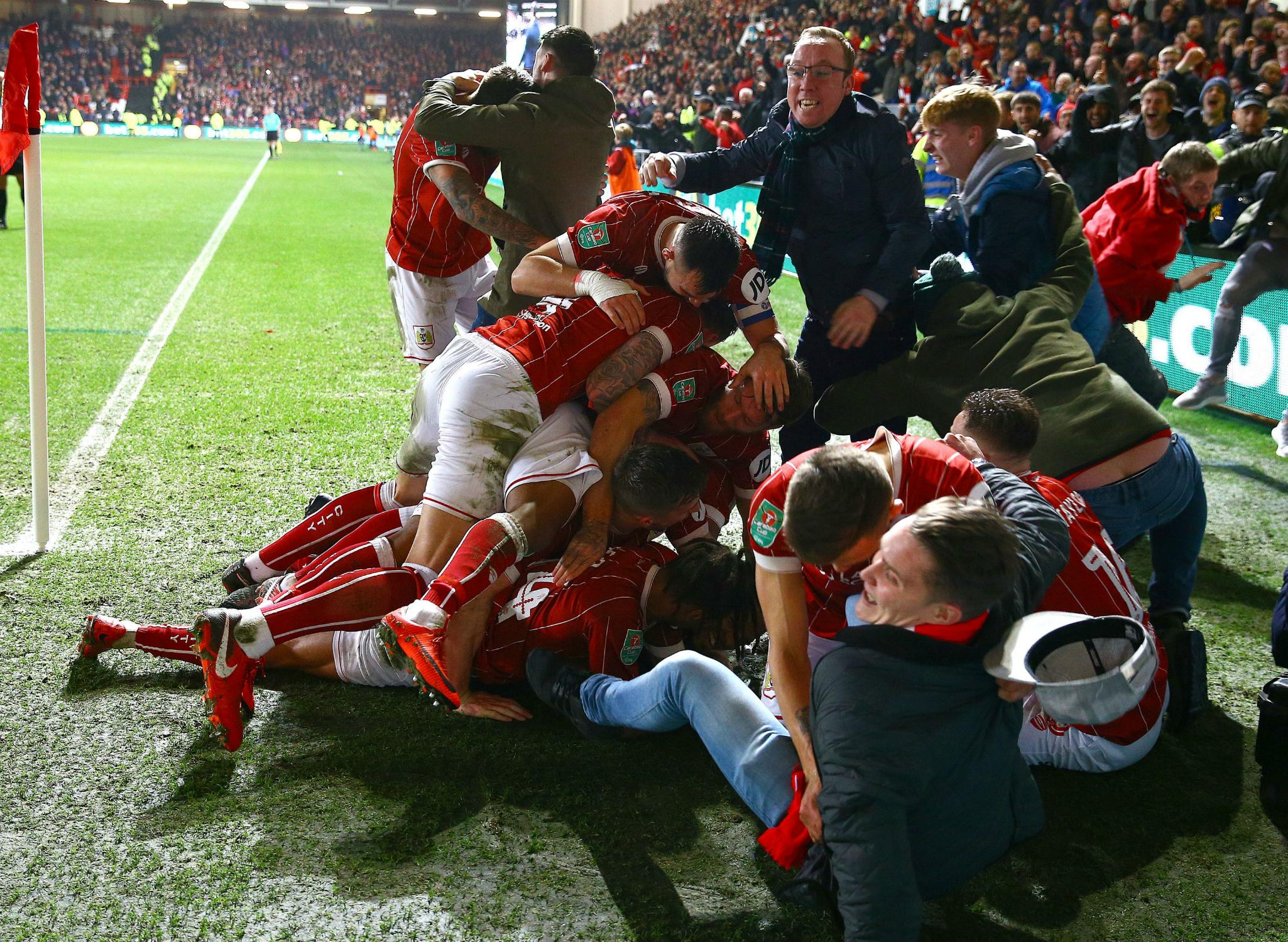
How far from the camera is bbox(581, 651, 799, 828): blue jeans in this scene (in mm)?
2295

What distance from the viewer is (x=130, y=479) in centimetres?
470

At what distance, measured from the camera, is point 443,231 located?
4523 mm

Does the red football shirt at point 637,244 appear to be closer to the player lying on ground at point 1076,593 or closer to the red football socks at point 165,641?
the player lying on ground at point 1076,593

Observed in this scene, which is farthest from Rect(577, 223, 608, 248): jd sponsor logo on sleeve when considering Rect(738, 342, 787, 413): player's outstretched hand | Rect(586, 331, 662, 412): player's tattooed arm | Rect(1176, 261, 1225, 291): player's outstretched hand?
Rect(1176, 261, 1225, 291): player's outstretched hand

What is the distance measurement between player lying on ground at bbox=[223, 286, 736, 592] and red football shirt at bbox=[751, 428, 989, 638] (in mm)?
985

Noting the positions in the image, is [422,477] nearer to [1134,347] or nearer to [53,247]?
[1134,347]

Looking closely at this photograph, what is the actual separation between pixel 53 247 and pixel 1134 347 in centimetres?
1063

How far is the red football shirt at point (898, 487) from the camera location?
2.30m

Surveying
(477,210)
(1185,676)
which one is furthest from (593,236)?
(1185,676)

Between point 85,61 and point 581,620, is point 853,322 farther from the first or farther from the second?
point 85,61

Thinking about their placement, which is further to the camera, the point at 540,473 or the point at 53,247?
the point at 53,247

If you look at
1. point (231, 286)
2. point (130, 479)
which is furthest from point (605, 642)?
point (231, 286)

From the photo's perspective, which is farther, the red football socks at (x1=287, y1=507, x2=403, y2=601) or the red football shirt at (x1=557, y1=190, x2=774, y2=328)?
the red football shirt at (x1=557, y1=190, x2=774, y2=328)

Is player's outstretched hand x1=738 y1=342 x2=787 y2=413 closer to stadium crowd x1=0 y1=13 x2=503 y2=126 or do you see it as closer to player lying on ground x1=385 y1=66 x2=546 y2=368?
player lying on ground x1=385 y1=66 x2=546 y2=368
